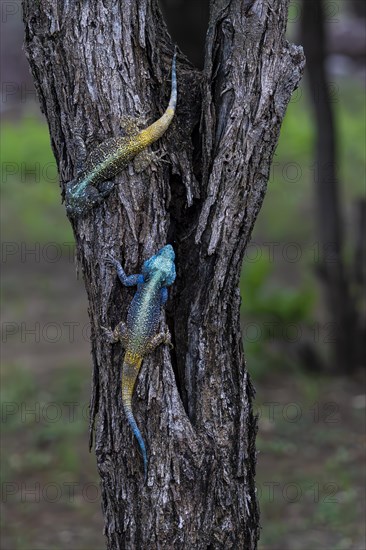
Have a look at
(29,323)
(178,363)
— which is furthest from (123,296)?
(29,323)

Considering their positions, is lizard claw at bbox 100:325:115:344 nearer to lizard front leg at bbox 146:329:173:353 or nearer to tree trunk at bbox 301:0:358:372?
lizard front leg at bbox 146:329:173:353

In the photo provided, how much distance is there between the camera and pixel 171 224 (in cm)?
331

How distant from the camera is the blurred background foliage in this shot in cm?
566

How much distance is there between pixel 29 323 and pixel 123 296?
6.58 m

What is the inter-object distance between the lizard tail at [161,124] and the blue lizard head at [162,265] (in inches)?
16.7

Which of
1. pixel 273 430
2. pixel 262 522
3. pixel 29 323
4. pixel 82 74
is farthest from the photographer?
pixel 29 323

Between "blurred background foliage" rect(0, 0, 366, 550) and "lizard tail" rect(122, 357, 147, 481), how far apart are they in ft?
8.25

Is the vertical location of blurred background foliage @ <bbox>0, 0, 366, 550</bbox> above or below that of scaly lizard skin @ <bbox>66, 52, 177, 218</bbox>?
below

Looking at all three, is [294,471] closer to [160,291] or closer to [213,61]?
[160,291]

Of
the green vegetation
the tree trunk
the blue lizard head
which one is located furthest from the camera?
the tree trunk

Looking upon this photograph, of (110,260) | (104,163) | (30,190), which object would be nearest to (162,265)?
(110,260)

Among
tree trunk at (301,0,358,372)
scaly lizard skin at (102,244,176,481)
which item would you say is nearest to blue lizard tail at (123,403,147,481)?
scaly lizard skin at (102,244,176,481)

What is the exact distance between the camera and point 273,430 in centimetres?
691

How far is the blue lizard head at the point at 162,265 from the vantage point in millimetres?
3102
